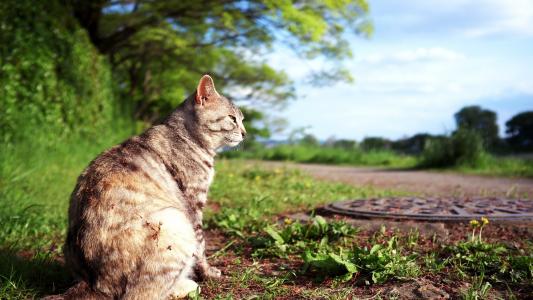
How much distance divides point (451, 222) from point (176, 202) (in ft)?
8.69

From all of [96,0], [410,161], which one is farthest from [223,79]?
[410,161]

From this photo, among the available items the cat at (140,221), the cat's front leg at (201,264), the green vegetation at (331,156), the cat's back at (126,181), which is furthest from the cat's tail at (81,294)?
the green vegetation at (331,156)

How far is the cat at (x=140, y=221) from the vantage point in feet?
8.07

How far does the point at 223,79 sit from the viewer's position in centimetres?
1947

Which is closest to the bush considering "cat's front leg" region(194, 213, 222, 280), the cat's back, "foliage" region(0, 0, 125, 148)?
"foliage" region(0, 0, 125, 148)

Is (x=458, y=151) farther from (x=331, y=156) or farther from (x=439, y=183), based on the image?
(x=331, y=156)

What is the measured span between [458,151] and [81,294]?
36.1 ft

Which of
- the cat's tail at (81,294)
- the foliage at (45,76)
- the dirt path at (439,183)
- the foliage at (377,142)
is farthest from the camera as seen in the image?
A: the foliage at (377,142)

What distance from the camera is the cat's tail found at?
241 cm

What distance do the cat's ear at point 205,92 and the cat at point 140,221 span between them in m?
0.37

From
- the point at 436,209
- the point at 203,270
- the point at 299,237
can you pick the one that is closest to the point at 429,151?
the point at 436,209

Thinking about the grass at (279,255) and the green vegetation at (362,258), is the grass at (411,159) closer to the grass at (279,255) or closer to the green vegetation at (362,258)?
the grass at (279,255)

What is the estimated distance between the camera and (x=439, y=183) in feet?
29.5

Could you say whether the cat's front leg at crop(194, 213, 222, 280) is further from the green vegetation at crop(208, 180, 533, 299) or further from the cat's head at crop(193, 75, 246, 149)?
the cat's head at crop(193, 75, 246, 149)
